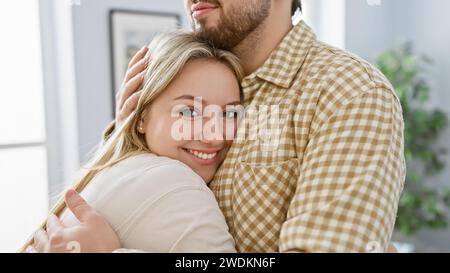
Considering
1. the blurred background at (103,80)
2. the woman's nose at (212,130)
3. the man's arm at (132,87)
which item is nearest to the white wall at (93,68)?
the blurred background at (103,80)

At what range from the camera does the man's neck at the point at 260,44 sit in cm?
92

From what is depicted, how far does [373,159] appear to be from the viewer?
60cm

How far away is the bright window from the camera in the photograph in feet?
5.31

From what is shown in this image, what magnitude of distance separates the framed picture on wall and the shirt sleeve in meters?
1.62

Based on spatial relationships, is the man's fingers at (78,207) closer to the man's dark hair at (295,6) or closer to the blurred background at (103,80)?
the man's dark hair at (295,6)

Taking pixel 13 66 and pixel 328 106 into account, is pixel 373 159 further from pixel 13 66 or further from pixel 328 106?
pixel 13 66

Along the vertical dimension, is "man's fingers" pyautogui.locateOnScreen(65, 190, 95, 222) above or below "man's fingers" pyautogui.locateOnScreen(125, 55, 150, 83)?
below

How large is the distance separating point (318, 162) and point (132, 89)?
442mm

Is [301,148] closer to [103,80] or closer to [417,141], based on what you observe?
[103,80]

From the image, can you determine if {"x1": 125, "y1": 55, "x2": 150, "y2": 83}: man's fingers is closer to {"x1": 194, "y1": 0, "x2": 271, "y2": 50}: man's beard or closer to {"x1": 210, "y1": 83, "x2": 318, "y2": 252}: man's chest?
{"x1": 194, "y1": 0, "x2": 271, "y2": 50}: man's beard

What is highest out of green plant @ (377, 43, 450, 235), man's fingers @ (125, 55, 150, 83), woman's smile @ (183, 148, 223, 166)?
man's fingers @ (125, 55, 150, 83)

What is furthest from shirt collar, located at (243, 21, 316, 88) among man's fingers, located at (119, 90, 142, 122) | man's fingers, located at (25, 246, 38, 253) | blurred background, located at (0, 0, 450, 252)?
blurred background, located at (0, 0, 450, 252)

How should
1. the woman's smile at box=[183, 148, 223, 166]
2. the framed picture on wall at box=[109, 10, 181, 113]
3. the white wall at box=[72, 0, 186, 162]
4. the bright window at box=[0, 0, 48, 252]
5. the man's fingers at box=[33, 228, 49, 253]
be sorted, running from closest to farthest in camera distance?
the man's fingers at box=[33, 228, 49, 253], the woman's smile at box=[183, 148, 223, 166], the bright window at box=[0, 0, 48, 252], the white wall at box=[72, 0, 186, 162], the framed picture on wall at box=[109, 10, 181, 113]
